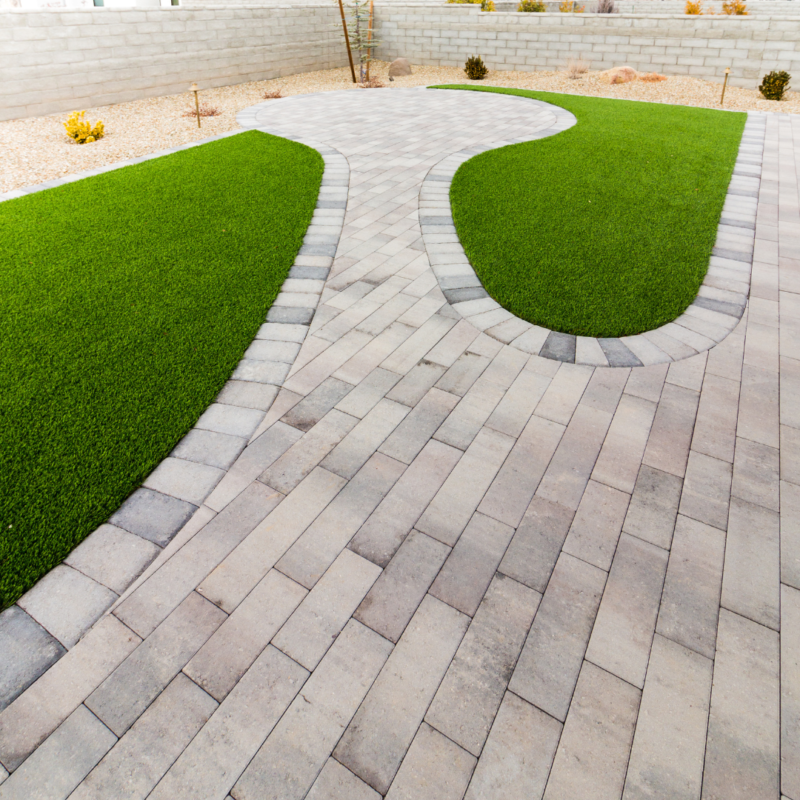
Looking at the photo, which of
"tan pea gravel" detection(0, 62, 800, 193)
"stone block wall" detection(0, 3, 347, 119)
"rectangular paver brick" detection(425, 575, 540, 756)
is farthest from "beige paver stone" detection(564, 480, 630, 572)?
"stone block wall" detection(0, 3, 347, 119)

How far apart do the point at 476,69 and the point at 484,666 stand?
1741 centimetres

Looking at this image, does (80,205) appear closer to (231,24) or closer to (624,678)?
(624,678)

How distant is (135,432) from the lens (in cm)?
312

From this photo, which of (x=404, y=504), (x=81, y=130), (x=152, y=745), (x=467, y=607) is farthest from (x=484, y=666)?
(x=81, y=130)

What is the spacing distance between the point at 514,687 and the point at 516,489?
104 centimetres

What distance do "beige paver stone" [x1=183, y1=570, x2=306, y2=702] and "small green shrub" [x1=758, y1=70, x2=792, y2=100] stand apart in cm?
1624

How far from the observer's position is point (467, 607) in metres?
2.29

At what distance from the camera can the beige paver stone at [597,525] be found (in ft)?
8.21

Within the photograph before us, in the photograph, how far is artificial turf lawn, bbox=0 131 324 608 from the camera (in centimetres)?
277

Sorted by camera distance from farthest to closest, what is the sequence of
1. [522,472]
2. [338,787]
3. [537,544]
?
1. [522,472]
2. [537,544]
3. [338,787]

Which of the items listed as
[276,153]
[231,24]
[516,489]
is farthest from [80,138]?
[516,489]

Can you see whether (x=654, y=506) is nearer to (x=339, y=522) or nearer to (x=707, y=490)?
(x=707, y=490)

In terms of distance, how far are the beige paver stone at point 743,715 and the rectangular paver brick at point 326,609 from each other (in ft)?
4.66

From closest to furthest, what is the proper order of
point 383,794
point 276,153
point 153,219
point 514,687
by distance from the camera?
point 383,794 < point 514,687 < point 153,219 < point 276,153
